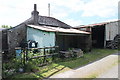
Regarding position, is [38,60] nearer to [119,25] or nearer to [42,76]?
[42,76]

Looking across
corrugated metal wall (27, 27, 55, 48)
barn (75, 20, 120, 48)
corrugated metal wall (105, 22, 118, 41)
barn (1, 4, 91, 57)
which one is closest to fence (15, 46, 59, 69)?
corrugated metal wall (27, 27, 55, 48)

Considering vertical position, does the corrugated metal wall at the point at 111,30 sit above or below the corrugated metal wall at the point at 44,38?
above

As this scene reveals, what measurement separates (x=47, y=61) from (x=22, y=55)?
189 centimetres

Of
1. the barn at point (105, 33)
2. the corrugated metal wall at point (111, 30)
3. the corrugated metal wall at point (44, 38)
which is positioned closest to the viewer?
the corrugated metal wall at point (44, 38)

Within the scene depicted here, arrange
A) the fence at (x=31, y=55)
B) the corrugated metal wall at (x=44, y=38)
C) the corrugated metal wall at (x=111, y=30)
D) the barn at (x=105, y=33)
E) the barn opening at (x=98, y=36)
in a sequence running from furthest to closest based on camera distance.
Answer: the barn opening at (x=98, y=36)
the corrugated metal wall at (x=111, y=30)
the barn at (x=105, y=33)
the corrugated metal wall at (x=44, y=38)
the fence at (x=31, y=55)

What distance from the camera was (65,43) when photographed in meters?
13.3

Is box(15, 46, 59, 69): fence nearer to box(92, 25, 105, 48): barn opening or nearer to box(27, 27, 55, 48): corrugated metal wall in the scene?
Result: box(27, 27, 55, 48): corrugated metal wall

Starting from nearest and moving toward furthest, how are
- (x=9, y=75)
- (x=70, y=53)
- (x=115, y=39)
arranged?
(x=9, y=75) < (x=70, y=53) < (x=115, y=39)

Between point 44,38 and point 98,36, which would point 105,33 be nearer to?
point 98,36

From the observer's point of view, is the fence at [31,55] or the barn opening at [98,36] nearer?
the fence at [31,55]

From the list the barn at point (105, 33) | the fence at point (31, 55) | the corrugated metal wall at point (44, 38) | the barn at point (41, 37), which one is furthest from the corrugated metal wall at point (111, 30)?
the fence at point (31, 55)

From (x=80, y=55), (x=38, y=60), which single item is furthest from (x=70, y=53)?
(x=38, y=60)

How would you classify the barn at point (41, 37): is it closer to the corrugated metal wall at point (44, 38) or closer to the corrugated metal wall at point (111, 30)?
the corrugated metal wall at point (44, 38)

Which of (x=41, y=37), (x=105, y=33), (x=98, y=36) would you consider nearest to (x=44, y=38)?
(x=41, y=37)
